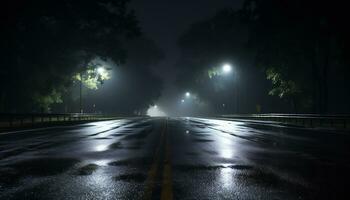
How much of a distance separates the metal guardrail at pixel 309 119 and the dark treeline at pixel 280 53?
2391 millimetres

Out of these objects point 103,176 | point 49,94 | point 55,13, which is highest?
point 55,13

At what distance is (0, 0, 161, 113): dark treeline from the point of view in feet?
138

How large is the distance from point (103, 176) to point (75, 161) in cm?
251

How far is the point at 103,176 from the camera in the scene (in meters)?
7.78

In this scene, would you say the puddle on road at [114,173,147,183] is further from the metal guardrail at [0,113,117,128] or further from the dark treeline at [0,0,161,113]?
the dark treeline at [0,0,161,113]

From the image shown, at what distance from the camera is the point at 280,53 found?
41.6m

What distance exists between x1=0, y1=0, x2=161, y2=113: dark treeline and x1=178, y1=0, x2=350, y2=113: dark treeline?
601 inches

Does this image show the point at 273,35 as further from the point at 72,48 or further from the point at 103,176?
the point at 103,176

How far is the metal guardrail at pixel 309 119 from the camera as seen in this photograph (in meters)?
27.4

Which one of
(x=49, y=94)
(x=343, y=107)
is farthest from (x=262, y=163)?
(x=343, y=107)

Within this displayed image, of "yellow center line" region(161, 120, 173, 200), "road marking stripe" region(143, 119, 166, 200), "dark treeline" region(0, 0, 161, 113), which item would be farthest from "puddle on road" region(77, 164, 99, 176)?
"dark treeline" region(0, 0, 161, 113)

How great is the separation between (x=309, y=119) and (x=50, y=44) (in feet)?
94.2

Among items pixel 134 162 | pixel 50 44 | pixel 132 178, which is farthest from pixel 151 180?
pixel 50 44

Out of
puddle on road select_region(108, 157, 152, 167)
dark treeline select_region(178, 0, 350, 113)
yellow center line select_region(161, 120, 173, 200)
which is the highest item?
dark treeline select_region(178, 0, 350, 113)
